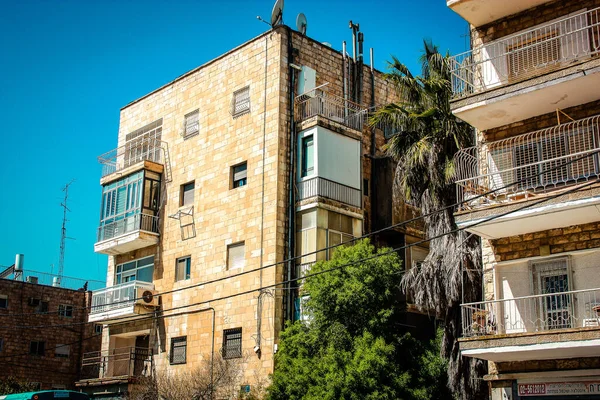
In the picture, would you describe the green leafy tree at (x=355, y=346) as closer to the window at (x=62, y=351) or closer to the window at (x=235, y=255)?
the window at (x=235, y=255)

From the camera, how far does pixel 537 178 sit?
18.3m

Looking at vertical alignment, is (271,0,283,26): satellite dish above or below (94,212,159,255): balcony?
above

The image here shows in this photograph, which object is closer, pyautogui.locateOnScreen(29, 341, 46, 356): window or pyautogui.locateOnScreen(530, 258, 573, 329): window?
pyautogui.locateOnScreen(530, 258, 573, 329): window

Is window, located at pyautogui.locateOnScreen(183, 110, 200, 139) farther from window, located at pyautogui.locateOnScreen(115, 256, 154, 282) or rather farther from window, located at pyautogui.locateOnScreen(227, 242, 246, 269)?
window, located at pyautogui.locateOnScreen(227, 242, 246, 269)

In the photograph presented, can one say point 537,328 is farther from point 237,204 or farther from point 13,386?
point 13,386

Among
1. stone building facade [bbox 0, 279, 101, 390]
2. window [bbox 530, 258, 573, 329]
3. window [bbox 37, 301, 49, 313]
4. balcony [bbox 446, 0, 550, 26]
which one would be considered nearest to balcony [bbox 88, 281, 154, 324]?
stone building facade [bbox 0, 279, 101, 390]

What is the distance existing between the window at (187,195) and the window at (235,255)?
3479 mm

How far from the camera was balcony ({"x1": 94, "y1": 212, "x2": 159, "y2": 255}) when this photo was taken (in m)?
31.6

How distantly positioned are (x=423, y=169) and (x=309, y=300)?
5.18 m

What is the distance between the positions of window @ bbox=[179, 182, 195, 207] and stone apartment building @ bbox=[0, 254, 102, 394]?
11.9 metres

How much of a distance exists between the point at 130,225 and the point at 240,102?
270 inches

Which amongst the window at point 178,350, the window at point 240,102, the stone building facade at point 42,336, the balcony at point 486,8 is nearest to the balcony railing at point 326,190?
the window at point 240,102

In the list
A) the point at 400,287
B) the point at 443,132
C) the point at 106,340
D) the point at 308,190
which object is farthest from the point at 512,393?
the point at 106,340

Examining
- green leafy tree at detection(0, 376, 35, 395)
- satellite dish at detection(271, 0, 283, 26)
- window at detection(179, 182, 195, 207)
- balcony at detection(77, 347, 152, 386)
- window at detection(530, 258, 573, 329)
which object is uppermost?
satellite dish at detection(271, 0, 283, 26)
